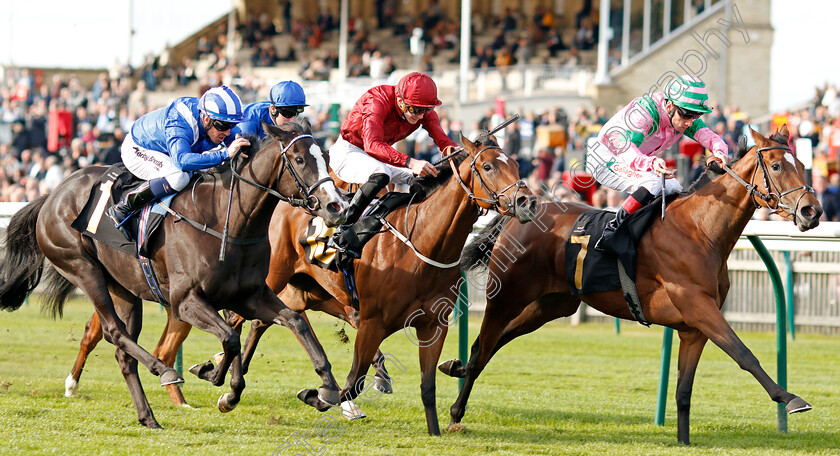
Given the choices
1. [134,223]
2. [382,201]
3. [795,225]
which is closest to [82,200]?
[134,223]

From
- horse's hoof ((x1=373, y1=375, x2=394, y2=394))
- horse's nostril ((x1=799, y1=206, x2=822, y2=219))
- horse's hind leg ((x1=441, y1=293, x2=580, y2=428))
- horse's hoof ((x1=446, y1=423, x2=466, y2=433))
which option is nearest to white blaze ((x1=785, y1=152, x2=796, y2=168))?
horse's nostril ((x1=799, y1=206, x2=822, y2=219))

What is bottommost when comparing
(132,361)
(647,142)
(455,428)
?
(455,428)

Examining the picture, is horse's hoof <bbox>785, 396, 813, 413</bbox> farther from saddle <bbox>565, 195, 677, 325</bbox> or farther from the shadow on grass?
saddle <bbox>565, 195, 677, 325</bbox>

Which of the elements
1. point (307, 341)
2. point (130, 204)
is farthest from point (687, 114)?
point (130, 204)

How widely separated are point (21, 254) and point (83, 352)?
0.74m

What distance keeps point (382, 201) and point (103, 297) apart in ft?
5.59

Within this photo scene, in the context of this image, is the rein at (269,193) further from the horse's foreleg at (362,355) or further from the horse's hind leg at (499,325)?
the horse's hind leg at (499,325)

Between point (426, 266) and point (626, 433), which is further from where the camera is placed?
point (626, 433)

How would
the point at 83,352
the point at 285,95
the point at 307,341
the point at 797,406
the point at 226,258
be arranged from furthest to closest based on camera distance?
the point at 83,352 < the point at 285,95 < the point at 226,258 < the point at 307,341 < the point at 797,406

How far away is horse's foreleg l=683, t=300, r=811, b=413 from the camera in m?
5.07

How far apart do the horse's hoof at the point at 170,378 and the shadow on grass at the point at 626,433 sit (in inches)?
61.1

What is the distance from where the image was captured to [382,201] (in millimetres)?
5914

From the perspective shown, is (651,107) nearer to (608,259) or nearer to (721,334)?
(608,259)

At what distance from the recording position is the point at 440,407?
269 inches
